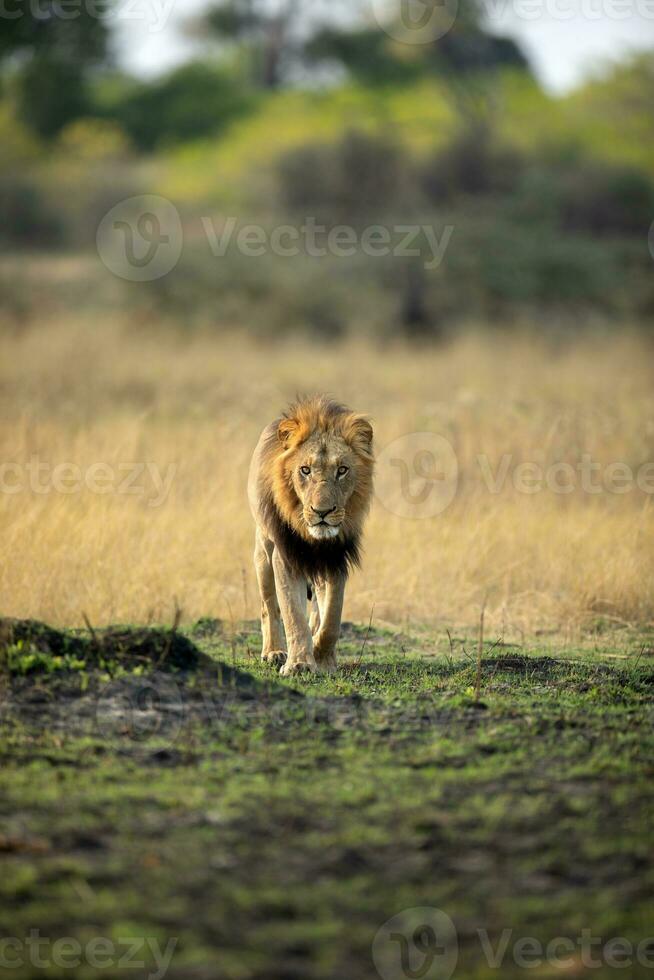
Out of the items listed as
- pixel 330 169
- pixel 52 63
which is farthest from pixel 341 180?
pixel 52 63

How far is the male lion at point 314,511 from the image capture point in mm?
5965

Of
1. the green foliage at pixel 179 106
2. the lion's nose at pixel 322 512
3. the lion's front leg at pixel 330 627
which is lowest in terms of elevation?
the lion's front leg at pixel 330 627

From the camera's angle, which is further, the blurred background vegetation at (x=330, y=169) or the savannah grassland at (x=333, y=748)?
the blurred background vegetation at (x=330, y=169)

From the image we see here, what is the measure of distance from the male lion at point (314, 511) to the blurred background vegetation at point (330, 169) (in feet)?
53.8

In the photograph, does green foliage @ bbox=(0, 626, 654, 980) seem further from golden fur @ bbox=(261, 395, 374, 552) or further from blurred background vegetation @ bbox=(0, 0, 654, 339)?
blurred background vegetation @ bbox=(0, 0, 654, 339)

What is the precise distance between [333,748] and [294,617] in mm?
1520

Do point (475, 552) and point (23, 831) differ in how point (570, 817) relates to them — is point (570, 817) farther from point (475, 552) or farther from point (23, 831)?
point (475, 552)

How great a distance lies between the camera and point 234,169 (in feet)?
114

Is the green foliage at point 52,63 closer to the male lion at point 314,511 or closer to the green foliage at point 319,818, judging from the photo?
the male lion at point 314,511

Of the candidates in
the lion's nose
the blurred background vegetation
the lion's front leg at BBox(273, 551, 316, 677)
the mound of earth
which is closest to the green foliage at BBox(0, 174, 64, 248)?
the blurred background vegetation

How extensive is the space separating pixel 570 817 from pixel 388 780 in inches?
25.4

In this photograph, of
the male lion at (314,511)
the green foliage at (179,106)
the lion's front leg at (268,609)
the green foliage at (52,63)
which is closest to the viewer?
the male lion at (314,511)

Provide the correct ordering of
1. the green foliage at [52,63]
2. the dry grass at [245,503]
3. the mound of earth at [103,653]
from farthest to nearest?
the green foliage at [52,63]
the dry grass at [245,503]
the mound of earth at [103,653]

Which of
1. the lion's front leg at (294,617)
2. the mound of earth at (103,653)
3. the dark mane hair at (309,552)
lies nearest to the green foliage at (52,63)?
the dark mane hair at (309,552)
